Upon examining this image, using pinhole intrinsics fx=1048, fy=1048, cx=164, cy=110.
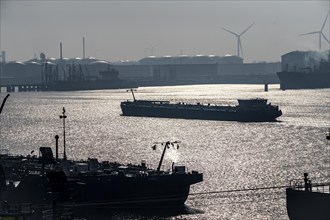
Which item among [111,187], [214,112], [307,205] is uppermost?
[307,205]

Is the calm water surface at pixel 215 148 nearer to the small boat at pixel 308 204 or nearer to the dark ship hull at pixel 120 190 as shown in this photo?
the dark ship hull at pixel 120 190

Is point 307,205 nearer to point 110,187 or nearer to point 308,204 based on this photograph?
point 308,204

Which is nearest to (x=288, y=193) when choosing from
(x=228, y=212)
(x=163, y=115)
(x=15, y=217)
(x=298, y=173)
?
(x=15, y=217)

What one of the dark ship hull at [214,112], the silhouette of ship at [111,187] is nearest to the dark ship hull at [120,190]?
the silhouette of ship at [111,187]

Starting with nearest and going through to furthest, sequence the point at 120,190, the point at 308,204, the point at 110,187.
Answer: the point at 308,204 < the point at 110,187 < the point at 120,190

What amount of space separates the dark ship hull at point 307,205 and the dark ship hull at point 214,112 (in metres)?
118

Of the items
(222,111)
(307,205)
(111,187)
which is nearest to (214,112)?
(222,111)

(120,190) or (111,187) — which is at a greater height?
(111,187)

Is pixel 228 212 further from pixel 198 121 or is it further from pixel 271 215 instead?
pixel 198 121

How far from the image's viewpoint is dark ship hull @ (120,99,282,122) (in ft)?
558

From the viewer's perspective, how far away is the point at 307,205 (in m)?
50.9

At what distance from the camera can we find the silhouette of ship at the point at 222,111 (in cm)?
17012

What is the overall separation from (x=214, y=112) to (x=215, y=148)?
201 feet

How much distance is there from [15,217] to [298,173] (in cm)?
4438
